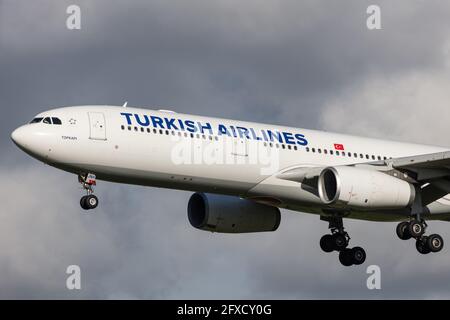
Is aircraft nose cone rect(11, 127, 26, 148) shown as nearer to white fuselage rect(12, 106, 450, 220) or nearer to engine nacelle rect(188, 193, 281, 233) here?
white fuselage rect(12, 106, 450, 220)

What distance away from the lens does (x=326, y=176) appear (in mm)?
52812

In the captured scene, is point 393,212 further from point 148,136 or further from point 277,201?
point 148,136

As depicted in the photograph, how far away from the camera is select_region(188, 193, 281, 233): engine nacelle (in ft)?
192

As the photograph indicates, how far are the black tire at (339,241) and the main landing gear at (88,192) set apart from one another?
13.2 m

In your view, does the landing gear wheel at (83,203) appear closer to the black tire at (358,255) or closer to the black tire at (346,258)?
the black tire at (346,258)

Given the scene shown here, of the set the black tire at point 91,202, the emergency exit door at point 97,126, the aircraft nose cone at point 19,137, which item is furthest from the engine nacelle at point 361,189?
the aircraft nose cone at point 19,137

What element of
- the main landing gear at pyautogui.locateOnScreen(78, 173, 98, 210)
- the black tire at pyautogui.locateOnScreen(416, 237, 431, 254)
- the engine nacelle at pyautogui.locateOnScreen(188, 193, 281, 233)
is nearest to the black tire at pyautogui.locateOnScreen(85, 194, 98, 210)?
the main landing gear at pyautogui.locateOnScreen(78, 173, 98, 210)

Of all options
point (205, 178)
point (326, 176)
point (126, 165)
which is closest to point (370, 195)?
point (326, 176)

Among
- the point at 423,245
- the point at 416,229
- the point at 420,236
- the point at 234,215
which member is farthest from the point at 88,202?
the point at 423,245

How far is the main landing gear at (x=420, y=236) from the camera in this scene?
179ft

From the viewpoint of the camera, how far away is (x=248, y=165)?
52.4 meters

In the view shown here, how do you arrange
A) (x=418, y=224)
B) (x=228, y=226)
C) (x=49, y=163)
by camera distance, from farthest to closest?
(x=228, y=226) → (x=418, y=224) → (x=49, y=163)

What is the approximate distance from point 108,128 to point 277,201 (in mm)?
8672

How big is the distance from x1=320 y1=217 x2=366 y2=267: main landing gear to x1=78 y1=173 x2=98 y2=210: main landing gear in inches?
500
